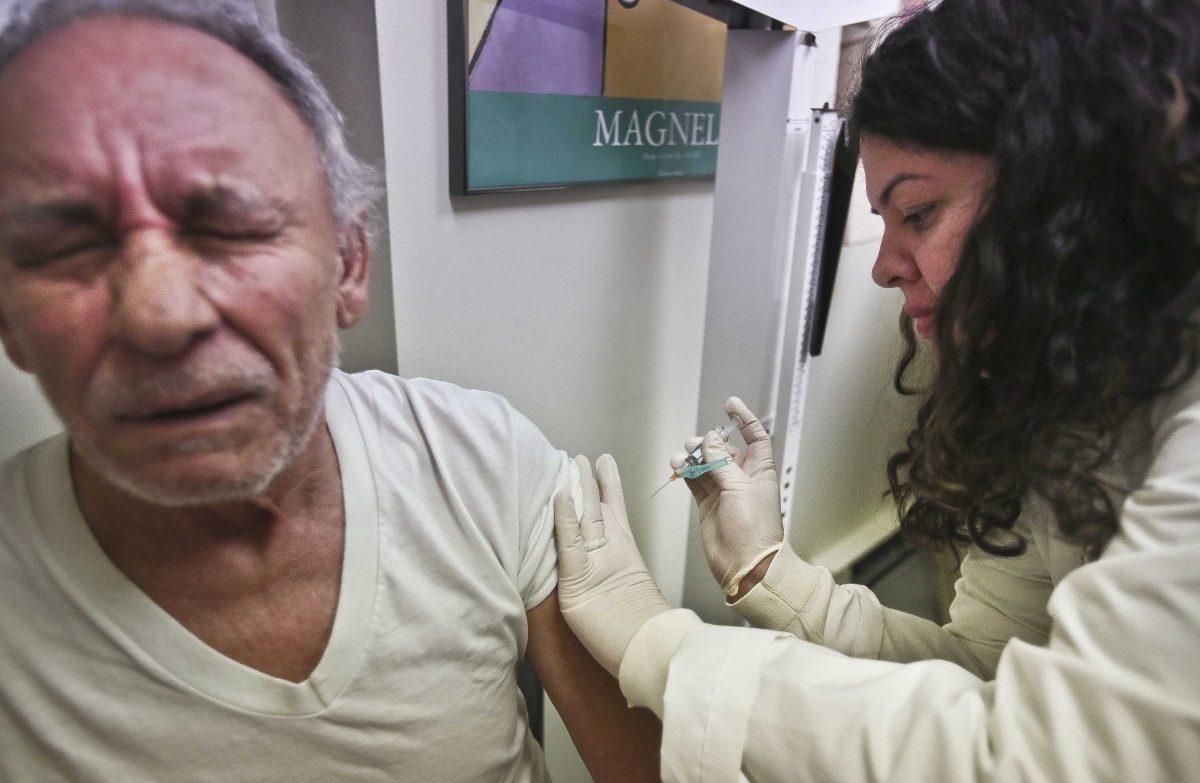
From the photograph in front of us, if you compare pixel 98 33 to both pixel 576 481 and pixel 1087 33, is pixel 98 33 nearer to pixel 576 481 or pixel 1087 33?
pixel 576 481

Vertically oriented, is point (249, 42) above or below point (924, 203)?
above

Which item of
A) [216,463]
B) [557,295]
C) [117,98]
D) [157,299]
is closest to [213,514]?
[216,463]

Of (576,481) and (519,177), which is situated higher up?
(519,177)

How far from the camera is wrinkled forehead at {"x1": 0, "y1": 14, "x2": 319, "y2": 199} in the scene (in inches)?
24.0

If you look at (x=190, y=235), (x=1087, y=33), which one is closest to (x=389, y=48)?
(x=190, y=235)

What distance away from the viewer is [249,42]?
28.0 inches

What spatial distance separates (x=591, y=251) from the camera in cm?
137

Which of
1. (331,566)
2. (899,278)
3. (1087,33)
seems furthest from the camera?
(899,278)

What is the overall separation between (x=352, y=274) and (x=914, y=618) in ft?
3.64

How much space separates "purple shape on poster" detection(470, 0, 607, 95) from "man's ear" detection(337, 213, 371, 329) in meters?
0.32

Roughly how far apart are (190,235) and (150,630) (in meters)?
0.42

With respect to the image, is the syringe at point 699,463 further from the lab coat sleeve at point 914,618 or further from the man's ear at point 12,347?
the man's ear at point 12,347

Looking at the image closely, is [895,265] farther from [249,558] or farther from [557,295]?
[249,558]

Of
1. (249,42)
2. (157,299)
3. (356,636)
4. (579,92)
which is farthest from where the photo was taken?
(579,92)
